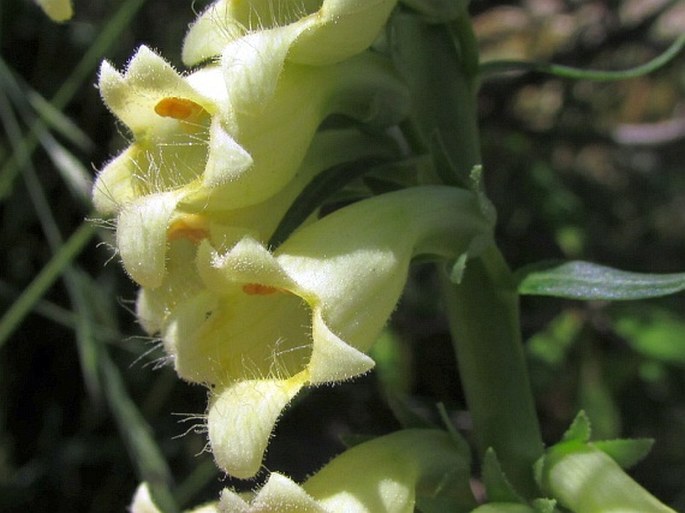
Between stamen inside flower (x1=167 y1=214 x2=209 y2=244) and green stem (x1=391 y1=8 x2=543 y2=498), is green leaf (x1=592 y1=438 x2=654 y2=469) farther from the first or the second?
stamen inside flower (x1=167 y1=214 x2=209 y2=244)

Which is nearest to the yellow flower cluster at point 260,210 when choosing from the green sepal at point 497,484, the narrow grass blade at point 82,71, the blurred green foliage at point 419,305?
the green sepal at point 497,484

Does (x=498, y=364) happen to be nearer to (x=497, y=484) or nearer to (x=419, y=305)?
(x=497, y=484)

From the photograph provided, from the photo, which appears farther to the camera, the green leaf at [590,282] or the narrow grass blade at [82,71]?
the narrow grass blade at [82,71]

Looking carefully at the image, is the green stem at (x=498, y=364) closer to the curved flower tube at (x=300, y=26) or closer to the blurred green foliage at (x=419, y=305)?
the curved flower tube at (x=300, y=26)

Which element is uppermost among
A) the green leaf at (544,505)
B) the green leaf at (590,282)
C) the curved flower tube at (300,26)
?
the curved flower tube at (300,26)

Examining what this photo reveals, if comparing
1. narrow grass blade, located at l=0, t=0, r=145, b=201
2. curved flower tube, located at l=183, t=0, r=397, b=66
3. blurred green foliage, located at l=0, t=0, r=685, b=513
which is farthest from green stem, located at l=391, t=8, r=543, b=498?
blurred green foliage, located at l=0, t=0, r=685, b=513

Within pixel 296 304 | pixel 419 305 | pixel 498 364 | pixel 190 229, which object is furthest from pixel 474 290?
pixel 419 305
